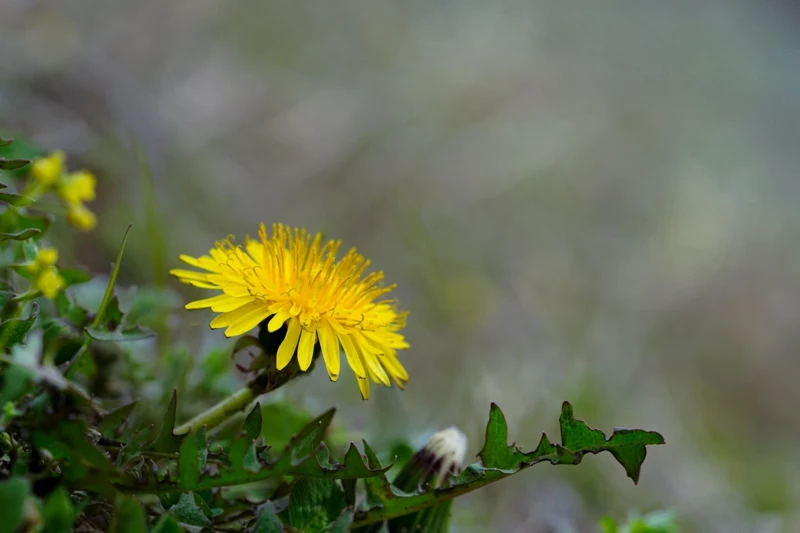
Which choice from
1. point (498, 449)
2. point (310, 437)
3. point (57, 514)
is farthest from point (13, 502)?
point (498, 449)

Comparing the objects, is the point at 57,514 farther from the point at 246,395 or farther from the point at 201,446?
the point at 246,395

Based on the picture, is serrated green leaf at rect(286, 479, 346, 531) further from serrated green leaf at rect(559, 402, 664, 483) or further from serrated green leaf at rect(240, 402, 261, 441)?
serrated green leaf at rect(559, 402, 664, 483)

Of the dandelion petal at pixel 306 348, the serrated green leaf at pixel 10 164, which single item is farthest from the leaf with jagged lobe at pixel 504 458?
the serrated green leaf at pixel 10 164

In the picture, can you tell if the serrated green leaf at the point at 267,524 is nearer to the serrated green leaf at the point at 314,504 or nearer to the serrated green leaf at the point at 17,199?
the serrated green leaf at the point at 314,504

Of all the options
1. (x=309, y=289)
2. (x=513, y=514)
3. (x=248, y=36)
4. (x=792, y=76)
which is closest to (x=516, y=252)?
(x=513, y=514)

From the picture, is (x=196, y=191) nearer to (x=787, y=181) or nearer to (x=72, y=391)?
(x=72, y=391)

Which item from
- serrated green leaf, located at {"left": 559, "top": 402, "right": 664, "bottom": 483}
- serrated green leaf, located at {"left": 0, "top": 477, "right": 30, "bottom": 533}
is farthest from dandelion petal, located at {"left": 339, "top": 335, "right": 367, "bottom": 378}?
serrated green leaf, located at {"left": 0, "top": 477, "right": 30, "bottom": 533}
